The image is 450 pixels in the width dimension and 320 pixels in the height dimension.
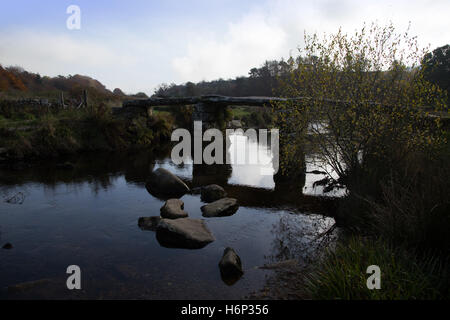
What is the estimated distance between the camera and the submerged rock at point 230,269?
5.32 m

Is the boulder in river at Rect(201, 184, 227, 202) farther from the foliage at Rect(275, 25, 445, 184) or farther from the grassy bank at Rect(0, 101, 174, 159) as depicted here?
the grassy bank at Rect(0, 101, 174, 159)

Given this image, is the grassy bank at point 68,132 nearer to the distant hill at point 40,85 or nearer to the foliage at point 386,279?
the distant hill at point 40,85

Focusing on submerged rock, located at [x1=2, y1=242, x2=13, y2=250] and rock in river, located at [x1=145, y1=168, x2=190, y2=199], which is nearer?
submerged rock, located at [x1=2, y1=242, x2=13, y2=250]

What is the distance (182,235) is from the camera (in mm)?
6730

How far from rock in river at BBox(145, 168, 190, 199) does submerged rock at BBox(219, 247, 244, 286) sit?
207 inches

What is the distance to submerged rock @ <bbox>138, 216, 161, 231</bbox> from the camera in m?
7.60

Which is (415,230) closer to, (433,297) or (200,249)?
(433,297)

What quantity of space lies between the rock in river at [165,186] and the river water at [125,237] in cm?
37

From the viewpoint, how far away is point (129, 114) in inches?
1000

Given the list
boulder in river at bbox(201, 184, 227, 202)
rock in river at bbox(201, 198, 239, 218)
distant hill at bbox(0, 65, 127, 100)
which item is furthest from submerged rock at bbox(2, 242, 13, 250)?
distant hill at bbox(0, 65, 127, 100)

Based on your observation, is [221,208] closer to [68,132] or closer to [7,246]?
[7,246]

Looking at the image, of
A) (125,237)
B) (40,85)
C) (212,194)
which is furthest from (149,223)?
(40,85)

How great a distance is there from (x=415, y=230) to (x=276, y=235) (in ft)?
10.6
